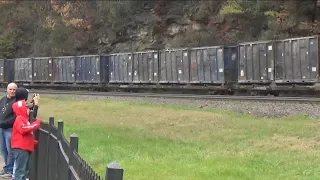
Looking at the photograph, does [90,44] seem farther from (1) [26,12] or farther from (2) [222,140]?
(2) [222,140]

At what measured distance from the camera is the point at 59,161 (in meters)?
6.18

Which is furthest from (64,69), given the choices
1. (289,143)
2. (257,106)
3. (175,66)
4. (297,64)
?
(289,143)

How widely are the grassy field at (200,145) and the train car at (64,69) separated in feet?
79.7

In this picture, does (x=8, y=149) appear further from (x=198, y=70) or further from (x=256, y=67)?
(x=198, y=70)

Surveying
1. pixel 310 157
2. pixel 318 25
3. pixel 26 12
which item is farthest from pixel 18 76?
pixel 310 157

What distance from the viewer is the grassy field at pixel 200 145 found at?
→ 30.4 feet

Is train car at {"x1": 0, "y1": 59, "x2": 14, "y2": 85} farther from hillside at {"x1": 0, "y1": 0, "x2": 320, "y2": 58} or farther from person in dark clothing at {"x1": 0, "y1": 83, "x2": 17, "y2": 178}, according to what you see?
person in dark clothing at {"x1": 0, "y1": 83, "x2": 17, "y2": 178}

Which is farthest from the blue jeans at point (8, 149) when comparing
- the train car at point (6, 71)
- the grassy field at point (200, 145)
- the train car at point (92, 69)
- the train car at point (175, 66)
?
the train car at point (6, 71)

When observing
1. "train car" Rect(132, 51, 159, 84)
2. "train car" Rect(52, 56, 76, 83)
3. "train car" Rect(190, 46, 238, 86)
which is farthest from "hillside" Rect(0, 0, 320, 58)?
"train car" Rect(52, 56, 76, 83)

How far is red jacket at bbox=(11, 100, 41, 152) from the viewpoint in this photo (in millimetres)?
8188

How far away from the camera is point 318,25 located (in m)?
32.3

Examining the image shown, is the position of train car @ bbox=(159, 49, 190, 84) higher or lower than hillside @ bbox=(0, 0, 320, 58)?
lower

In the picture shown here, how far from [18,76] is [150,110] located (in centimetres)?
3250

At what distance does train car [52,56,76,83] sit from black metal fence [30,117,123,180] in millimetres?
36063
